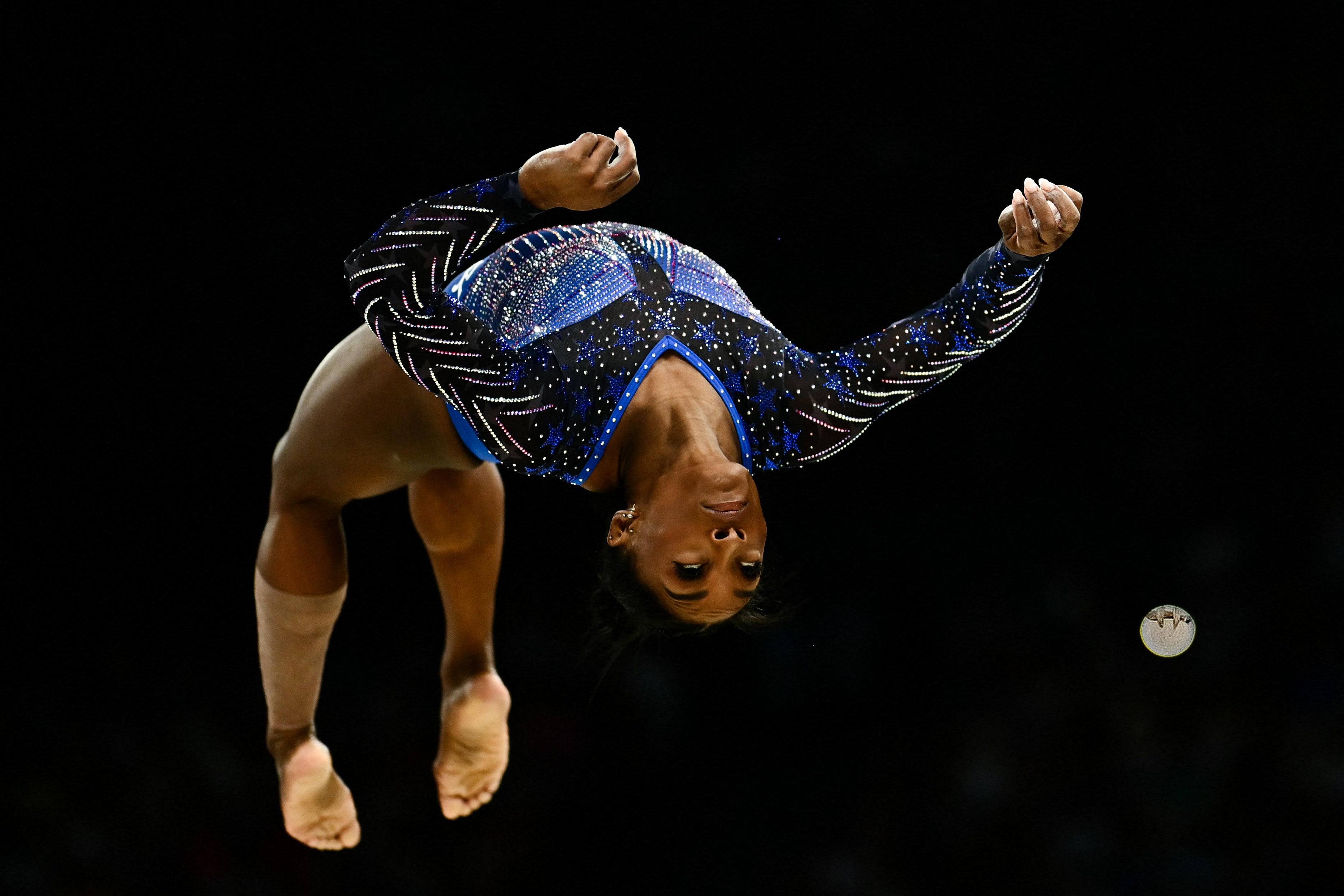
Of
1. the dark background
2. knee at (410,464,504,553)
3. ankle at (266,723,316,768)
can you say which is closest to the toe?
ankle at (266,723,316,768)

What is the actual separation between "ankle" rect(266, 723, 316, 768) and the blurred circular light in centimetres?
167

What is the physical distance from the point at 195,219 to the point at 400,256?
4.21 feet

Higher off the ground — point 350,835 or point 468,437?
point 468,437

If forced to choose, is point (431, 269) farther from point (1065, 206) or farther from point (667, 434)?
point (1065, 206)

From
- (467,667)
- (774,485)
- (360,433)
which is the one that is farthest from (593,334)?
(774,485)

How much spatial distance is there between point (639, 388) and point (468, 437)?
0.28 m

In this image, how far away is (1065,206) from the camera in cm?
166

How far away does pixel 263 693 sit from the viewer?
3.02m

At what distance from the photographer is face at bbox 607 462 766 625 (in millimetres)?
1550

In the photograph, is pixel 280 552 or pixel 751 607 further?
pixel 280 552

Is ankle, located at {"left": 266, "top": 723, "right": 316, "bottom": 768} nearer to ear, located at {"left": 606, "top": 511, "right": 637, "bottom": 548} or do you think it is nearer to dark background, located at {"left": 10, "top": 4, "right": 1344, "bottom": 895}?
ear, located at {"left": 606, "top": 511, "right": 637, "bottom": 548}

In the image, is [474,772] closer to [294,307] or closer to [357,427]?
[357,427]

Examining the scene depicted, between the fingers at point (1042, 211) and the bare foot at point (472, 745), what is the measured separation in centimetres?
106

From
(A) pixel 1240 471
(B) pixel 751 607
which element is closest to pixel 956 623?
(A) pixel 1240 471
